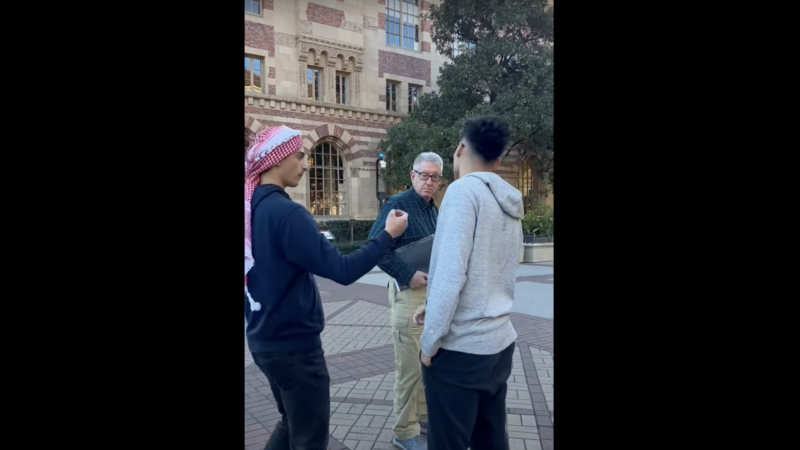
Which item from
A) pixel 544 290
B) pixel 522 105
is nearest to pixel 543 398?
pixel 544 290

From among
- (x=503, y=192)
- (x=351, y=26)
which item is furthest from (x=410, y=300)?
(x=351, y=26)

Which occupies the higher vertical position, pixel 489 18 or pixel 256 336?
pixel 489 18

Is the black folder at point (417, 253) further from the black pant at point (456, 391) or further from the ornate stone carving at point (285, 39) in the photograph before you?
the ornate stone carving at point (285, 39)

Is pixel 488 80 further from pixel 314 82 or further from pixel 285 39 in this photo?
pixel 285 39

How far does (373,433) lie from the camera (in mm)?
3346

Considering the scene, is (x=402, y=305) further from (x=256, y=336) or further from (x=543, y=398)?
(x=543, y=398)

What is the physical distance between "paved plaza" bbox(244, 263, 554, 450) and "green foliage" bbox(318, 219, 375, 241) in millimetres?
10434

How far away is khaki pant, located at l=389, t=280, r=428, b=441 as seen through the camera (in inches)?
117

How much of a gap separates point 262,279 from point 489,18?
1801cm

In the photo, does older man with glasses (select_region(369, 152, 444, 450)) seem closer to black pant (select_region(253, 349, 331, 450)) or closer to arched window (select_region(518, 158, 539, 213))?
black pant (select_region(253, 349, 331, 450))

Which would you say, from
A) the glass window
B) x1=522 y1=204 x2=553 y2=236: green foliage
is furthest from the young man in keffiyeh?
the glass window

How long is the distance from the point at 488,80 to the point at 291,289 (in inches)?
666

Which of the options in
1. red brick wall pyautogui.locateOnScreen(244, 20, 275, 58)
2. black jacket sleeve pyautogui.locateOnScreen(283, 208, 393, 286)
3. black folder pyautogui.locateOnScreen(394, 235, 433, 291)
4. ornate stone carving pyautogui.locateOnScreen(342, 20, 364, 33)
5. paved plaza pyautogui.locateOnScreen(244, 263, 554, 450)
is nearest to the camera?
black jacket sleeve pyautogui.locateOnScreen(283, 208, 393, 286)
